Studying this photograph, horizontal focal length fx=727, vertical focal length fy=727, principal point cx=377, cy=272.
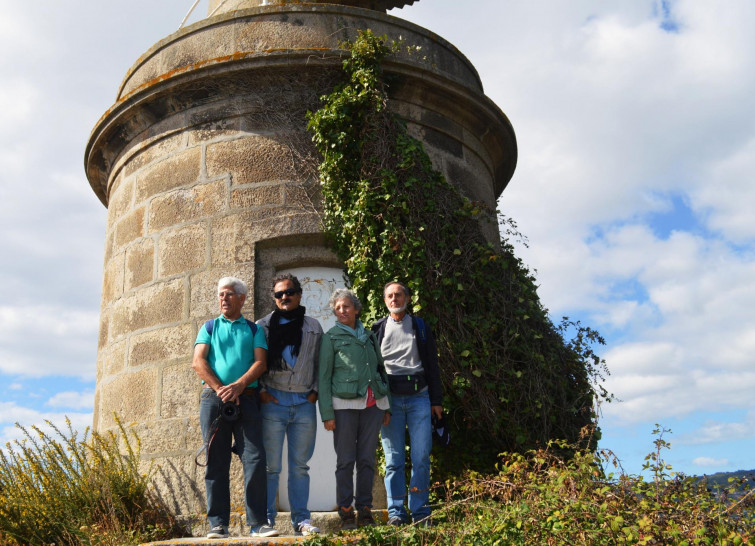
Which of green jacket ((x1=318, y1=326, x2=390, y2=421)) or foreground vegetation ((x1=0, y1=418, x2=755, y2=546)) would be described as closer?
foreground vegetation ((x1=0, y1=418, x2=755, y2=546))

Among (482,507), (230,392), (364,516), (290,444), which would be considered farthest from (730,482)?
(230,392)

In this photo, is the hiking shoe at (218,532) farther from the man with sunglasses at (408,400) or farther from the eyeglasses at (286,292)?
the eyeglasses at (286,292)

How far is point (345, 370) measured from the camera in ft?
15.6

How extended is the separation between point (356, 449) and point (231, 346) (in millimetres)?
1060

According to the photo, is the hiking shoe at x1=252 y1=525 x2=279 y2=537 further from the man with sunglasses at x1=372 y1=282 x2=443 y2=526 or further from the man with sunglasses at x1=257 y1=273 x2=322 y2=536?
the man with sunglasses at x1=372 y1=282 x2=443 y2=526

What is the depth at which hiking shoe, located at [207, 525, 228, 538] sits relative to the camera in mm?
4395

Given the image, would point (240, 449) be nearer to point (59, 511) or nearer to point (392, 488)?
point (392, 488)

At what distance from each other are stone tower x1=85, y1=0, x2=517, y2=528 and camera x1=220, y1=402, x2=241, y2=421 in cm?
146

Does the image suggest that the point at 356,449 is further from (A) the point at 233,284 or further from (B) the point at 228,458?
(A) the point at 233,284

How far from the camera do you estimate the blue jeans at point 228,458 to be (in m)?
4.45

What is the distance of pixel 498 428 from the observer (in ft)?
19.2

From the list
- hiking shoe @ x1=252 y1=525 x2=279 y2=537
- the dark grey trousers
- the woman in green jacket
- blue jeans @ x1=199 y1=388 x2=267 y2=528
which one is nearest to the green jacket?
the woman in green jacket

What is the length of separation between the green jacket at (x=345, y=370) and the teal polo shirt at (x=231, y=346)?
43cm

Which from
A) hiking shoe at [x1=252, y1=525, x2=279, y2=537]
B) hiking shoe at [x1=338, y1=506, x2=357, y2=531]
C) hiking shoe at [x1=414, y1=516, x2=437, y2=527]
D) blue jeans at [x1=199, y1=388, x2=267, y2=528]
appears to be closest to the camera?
hiking shoe at [x1=414, y1=516, x2=437, y2=527]
